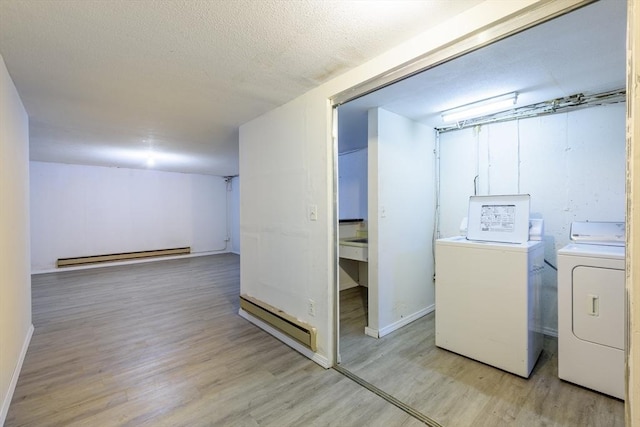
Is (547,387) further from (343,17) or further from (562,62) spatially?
(343,17)

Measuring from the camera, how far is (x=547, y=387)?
1.95 metres

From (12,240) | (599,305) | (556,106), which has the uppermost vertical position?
(556,106)

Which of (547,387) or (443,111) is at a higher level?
(443,111)

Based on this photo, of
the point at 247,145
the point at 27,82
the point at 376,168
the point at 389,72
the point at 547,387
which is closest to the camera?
the point at 389,72

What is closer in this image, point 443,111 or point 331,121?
point 331,121

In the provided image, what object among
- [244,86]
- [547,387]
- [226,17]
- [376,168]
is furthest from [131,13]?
[547,387]

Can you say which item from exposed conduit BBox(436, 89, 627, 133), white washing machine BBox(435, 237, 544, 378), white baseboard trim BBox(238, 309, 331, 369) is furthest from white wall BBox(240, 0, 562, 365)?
exposed conduit BBox(436, 89, 627, 133)

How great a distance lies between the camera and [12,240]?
6.86ft

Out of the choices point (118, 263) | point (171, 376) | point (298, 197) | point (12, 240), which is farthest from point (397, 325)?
point (118, 263)

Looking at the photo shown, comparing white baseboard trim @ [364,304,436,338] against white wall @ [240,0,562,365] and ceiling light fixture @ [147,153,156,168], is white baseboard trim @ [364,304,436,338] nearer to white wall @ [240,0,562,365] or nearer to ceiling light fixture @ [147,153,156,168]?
white wall @ [240,0,562,365]

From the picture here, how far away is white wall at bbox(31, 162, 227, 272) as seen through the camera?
571 centimetres

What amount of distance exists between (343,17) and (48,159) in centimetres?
651

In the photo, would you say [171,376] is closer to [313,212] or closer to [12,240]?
[12,240]

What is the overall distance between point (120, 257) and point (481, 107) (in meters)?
7.30
